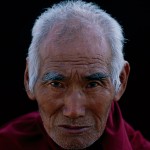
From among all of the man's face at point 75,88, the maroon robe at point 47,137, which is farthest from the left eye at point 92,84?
the maroon robe at point 47,137

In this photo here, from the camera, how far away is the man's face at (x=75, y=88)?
2951 millimetres

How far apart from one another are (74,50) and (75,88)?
0.21 m

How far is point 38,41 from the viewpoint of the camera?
10.1ft

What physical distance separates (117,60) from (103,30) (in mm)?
194

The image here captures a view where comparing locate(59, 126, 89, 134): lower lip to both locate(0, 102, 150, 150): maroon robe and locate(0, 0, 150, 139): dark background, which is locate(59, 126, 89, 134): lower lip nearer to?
locate(0, 102, 150, 150): maroon robe

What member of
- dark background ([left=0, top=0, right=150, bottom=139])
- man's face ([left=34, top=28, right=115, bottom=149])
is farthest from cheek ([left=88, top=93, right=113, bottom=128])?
dark background ([left=0, top=0, right=150, bottom=139])

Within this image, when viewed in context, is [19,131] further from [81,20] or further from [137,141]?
[81,20]

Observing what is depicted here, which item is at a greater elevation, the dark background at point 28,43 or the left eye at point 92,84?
the left eye at point 92,84

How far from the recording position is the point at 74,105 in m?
2.90

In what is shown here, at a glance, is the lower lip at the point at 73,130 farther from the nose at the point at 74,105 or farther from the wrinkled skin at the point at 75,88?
the nose at the point at 74,105

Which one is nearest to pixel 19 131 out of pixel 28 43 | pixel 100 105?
pixel 100 105

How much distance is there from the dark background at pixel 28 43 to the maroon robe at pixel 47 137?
2.80 feet

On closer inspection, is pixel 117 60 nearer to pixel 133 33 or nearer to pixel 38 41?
pixel 38 41

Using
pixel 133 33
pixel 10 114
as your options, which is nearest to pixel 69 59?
pixel 133 33
